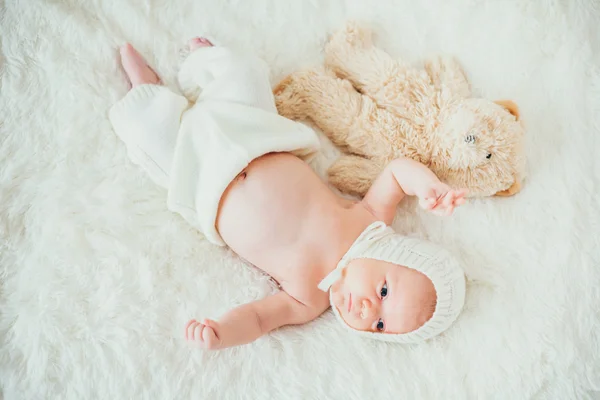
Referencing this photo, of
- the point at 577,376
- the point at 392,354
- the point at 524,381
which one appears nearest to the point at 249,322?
the point at 392,354

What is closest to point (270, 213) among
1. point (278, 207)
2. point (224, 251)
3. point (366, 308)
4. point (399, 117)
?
point (278, 207)

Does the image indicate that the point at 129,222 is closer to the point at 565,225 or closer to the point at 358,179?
the point at 358,179

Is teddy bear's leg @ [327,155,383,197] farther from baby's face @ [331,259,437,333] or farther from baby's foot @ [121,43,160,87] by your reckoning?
baby's foot @ [121,43,160,87]

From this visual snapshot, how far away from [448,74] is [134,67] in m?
0.83

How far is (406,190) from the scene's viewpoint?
124 centimetres

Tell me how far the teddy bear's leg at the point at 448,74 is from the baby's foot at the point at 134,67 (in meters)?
0.76

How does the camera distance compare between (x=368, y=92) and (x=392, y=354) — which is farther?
(x=368, y=92)

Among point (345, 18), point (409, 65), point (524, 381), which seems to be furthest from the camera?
point (345, 18)

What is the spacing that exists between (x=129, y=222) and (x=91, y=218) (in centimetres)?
9

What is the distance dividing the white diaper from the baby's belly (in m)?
0.04

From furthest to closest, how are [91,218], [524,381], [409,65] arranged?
[409,65] → [91,218] → [524,381]

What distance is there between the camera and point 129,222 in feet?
4.16

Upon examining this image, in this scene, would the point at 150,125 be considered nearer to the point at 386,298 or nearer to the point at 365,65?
the point at 365,65

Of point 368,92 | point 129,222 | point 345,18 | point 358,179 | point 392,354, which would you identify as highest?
point 345,18
